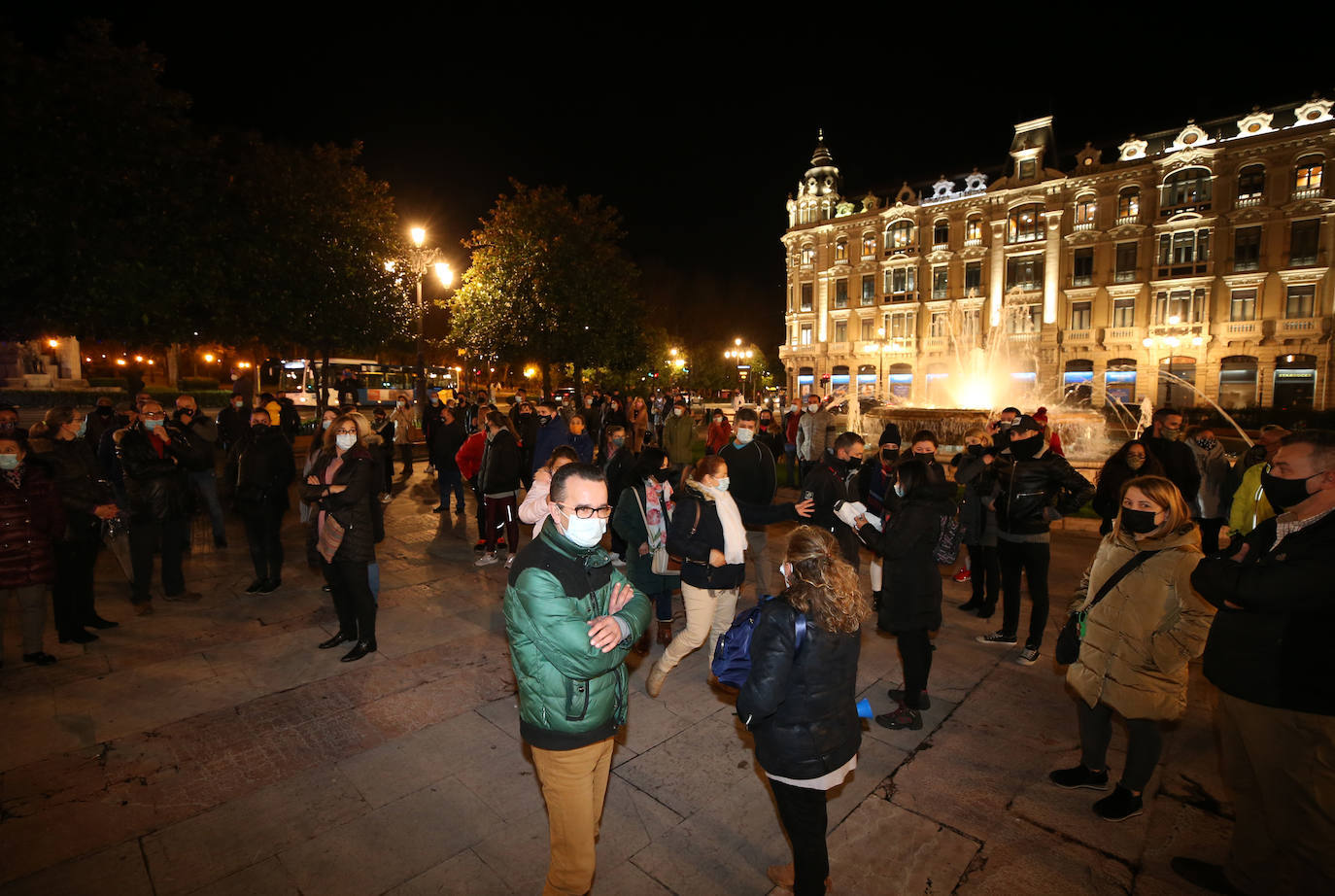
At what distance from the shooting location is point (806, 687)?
253 cm

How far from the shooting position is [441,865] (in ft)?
10.2

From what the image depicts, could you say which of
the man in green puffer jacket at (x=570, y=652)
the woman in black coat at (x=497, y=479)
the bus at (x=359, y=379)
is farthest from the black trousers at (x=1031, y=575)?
the bus at (x=359, y=379)

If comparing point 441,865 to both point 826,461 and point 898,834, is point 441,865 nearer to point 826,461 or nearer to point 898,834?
point 898,834

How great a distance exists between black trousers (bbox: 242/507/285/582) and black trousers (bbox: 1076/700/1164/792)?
7.74m

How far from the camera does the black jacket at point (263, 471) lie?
22.5 ft

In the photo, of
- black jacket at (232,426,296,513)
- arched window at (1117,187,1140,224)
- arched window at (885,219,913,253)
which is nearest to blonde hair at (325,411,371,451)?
black jacket at (232,426,296,513)

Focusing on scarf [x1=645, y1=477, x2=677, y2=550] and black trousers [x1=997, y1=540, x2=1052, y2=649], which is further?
scarf [x1=645, y1=477, x2=677, y2=550]

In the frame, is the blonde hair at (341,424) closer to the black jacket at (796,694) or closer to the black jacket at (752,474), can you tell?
the black jacket at (752,474)

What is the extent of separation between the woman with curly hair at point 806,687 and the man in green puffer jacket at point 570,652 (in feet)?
1.88

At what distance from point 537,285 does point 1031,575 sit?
18.9m

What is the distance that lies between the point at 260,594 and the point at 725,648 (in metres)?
6.51

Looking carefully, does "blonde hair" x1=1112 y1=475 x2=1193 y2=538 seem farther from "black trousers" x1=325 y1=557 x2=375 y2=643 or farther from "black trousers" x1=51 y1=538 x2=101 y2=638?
"black trousers" x1=51 y1=538 x2=101 y2=638

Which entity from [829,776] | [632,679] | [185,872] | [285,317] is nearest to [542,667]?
[829,776]

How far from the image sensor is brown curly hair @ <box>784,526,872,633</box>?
249 centimetres
